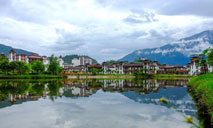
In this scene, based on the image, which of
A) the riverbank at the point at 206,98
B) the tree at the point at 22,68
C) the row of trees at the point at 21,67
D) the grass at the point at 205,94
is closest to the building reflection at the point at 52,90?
the grass at the point at 205,94

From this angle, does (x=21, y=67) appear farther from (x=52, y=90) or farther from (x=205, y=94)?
(x=205, y=94)

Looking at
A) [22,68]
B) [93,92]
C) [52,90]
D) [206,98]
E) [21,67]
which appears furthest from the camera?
[22,68]

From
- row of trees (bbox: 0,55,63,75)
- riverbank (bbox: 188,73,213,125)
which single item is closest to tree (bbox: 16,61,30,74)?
row of trees (bbox: 0,55,63,75)

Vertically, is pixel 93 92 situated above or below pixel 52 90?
below

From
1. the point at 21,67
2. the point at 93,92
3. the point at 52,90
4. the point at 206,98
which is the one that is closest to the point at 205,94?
the point at 206,98

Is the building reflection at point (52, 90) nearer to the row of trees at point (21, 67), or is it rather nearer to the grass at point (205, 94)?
the grass at point (205, 94)

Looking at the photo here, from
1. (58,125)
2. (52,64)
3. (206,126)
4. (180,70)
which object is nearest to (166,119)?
(206,126)

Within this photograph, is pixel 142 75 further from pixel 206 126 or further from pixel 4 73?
pixel 206 126

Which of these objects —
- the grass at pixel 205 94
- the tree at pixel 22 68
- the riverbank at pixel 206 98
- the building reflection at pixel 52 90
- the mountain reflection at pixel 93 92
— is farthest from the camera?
the tree at pixel 22 68

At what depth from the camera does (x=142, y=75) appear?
79.5 metres

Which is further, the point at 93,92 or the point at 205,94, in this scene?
the point at 93,92

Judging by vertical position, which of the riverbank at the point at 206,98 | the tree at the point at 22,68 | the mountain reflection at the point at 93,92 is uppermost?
the tree at the point at 22,68

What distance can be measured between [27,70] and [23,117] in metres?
64.0

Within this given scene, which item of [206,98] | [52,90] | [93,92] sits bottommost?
[93,92]
